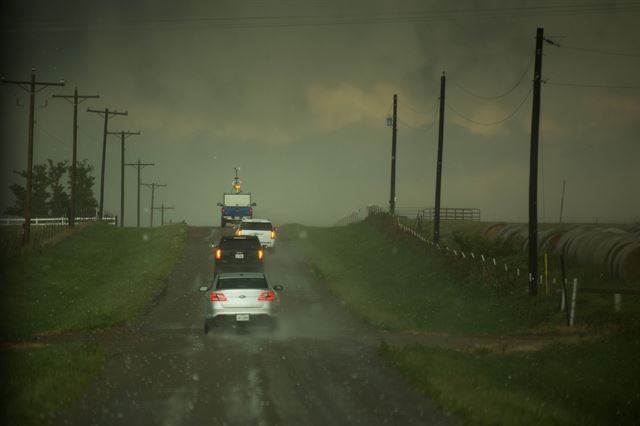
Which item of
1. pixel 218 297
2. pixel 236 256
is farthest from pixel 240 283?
pixel 236 256

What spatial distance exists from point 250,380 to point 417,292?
67.6ft

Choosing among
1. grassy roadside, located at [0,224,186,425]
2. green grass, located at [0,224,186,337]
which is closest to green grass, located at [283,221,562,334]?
green grass, located at [0,224,186,337]

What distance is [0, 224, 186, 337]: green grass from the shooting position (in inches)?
1030

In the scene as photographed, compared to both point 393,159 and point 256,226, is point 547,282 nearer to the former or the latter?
point 256,226

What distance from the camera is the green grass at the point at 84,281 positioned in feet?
85.9

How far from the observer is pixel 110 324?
78.8ft

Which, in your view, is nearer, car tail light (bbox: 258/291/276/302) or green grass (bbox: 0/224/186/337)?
car tail light (bbox: 258/291/276/302)

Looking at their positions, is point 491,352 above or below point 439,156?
below

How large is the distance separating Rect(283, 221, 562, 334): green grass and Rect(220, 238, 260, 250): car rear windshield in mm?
4130

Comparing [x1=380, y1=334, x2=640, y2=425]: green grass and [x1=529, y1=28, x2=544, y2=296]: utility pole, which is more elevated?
[x1=529, y1=28, x2=544, y2=296]: utility pole

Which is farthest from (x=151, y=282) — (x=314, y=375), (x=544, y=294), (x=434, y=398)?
(x=434, y=398)

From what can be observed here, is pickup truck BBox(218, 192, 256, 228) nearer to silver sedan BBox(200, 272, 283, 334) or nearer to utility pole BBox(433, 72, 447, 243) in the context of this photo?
utility pole BBox(433, 72, 447, 243)

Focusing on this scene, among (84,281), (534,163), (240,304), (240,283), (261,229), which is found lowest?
(84,281)

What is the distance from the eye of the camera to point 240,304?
70.4 ft
